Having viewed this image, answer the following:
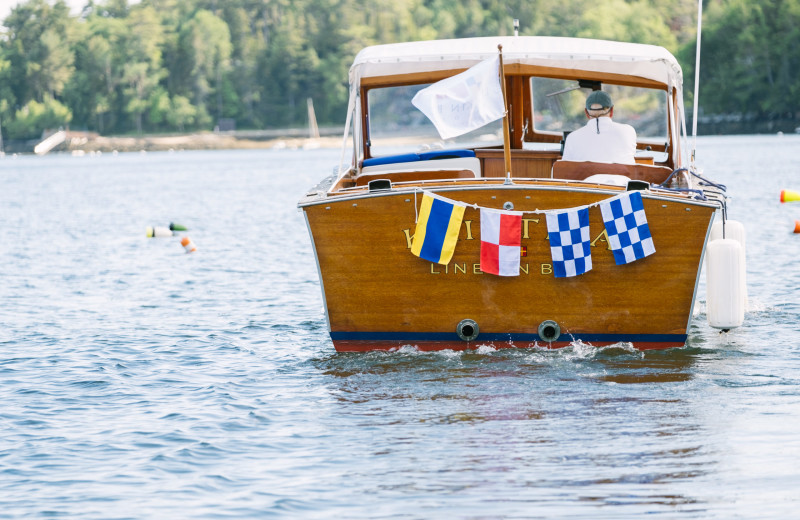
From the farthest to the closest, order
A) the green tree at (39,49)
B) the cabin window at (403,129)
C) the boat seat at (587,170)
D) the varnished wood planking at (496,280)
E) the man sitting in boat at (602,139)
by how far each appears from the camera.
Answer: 1. the green tree at (39,49)
2. the cabin window at (403,129)
3. the man sitting in boat at (602,139)
4. the boat seat at (587,170)
5. the varnished wood planking at (496,280)

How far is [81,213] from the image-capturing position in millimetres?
35656

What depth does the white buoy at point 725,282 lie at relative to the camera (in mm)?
9297

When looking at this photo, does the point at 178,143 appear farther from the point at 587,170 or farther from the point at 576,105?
the point at 587,170

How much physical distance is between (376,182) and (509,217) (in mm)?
1107

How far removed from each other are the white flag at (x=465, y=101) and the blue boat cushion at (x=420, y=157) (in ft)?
7.76

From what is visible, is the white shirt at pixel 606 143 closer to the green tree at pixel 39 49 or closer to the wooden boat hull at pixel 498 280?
the wooden boat hull at pixel 498 280

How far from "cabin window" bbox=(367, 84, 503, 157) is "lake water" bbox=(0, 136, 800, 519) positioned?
218cm

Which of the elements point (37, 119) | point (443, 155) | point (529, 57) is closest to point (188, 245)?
point (443, 155)

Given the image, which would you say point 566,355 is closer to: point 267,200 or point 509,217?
point 509,217

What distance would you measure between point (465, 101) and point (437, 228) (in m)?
0.99

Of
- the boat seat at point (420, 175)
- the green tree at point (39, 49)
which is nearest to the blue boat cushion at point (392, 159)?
the boat seat at point (420, 175)

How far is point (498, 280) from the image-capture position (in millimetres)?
9164

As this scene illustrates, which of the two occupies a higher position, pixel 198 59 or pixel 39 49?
pixel 39 49

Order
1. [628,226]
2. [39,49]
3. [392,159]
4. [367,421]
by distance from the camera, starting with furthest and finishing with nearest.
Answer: [39,49]
[392,159]
[628,226]
[367,421]
